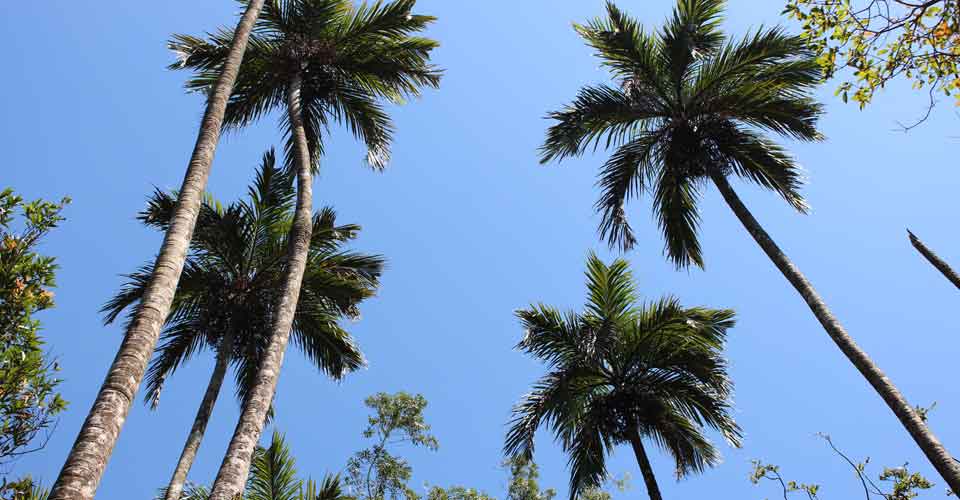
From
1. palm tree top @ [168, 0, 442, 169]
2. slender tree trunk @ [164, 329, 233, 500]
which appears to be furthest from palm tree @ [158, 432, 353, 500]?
palm tree top @ [168, 0, 442, 169]

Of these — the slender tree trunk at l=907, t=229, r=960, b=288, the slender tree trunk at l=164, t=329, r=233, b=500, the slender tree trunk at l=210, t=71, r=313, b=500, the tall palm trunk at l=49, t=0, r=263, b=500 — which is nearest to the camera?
the tall palm trunk at l=49, t=0, r=263, b=500

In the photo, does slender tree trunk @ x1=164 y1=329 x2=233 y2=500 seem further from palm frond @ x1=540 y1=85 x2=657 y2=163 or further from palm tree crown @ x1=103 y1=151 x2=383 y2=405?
palm frond @ x1=540 y1=85 x2=657 y2=163

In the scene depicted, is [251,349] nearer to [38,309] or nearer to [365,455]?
[38,309]

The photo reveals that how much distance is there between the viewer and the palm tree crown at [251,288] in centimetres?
1247

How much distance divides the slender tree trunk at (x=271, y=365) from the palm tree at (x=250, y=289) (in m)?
2.67

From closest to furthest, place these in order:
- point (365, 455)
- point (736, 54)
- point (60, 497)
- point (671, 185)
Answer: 1. point (60, 497)
2. point (736, 54)
3. point (671, 185)
4. point (365, 455)

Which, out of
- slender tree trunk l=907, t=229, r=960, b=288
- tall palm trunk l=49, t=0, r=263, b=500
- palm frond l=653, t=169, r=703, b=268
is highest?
palm frond l=653, t=169, r=703, b=268

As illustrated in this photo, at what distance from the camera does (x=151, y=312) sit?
5.11m

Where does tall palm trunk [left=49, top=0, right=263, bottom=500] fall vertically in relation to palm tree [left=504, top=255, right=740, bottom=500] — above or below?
below

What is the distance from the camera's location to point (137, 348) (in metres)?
4.80

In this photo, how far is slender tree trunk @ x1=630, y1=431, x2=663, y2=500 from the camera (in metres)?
11.4

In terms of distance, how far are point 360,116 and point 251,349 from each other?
497cm

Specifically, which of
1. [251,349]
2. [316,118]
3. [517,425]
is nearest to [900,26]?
[517,425]

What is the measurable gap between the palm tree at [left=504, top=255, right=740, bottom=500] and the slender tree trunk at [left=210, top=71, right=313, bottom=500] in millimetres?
5000
